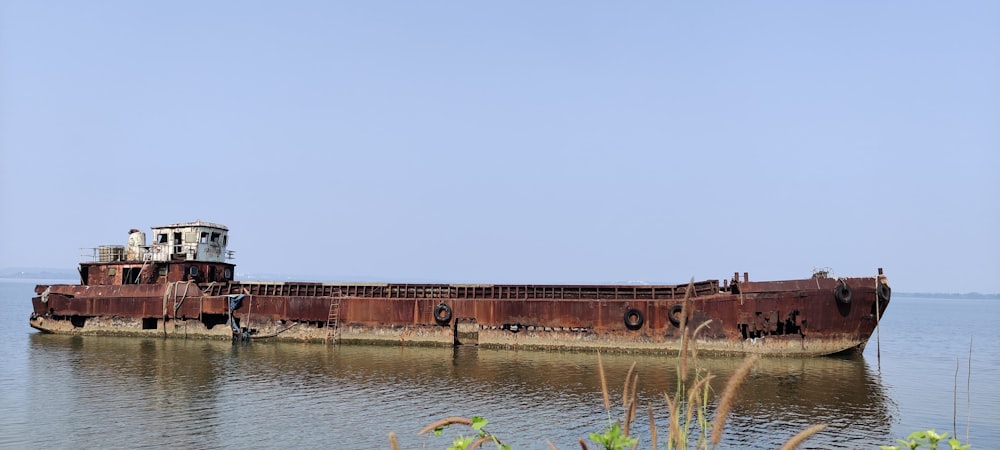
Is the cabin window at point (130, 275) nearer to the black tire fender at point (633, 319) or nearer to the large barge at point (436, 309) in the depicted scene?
the large barge at point (436, 309)

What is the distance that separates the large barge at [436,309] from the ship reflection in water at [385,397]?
133 cm

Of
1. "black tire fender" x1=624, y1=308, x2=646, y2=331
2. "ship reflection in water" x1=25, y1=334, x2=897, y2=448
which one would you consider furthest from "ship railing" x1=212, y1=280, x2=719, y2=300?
"ship reflection in water" x1=25, y1=334, x2=897, y2=448

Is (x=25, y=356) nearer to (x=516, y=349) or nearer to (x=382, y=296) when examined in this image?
(x=382, y=296)

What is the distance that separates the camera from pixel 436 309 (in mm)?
33844

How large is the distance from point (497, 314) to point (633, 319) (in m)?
6.81

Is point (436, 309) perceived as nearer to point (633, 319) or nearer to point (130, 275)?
point (633, 319)

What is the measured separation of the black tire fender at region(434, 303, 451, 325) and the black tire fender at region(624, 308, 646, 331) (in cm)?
903

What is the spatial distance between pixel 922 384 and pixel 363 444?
22.5m

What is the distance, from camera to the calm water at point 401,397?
1666 centimetres

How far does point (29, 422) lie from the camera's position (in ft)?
58.8

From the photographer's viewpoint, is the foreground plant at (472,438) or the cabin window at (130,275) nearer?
the foreground plant at (472,438)

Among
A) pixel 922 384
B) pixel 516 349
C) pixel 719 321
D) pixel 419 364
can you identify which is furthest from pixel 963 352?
pixel 419 364

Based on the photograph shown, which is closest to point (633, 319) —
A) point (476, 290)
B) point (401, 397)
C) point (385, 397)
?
point (476, 290)

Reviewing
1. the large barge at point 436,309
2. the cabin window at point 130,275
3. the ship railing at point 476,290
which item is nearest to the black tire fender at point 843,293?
the large barge at point 436,309
